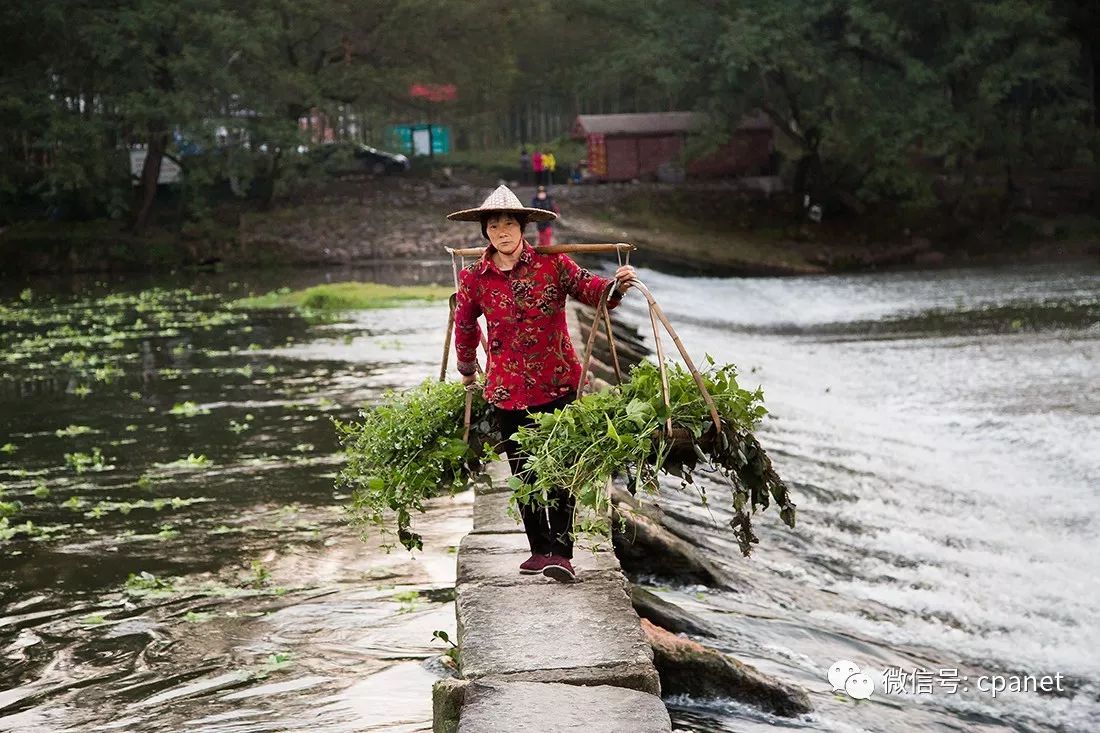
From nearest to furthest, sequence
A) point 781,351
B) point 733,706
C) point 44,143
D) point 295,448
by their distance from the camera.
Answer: point 733,706
point 295,448
point 781,351
point 44,143

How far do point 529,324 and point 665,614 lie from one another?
1550 millimetres

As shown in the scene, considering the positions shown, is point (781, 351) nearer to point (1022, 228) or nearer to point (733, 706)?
point (733, 706)

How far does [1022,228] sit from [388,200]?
20640 millimetres

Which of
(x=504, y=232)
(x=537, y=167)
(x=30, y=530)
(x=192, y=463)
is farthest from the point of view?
(x=537, y=167)

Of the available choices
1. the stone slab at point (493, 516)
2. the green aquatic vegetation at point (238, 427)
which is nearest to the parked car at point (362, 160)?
the green aquatic vegetation at point (238, 427)

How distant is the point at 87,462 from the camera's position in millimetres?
12211

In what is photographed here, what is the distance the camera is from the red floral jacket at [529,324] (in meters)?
6.73

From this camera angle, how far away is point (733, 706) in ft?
20.4

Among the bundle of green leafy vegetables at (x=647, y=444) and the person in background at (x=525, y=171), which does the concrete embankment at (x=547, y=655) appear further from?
the person in background at (x=525, y=171)

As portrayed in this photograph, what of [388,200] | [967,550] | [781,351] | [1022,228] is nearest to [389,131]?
[388,200]

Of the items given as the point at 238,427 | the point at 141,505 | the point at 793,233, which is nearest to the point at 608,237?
the point at 793,233

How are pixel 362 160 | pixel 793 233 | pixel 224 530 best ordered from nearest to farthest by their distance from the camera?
pixel 224 530 < pixel 793 233 < pixel 362 160

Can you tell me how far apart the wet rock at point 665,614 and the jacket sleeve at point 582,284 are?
138 cm

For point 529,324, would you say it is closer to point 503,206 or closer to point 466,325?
point 466,325
